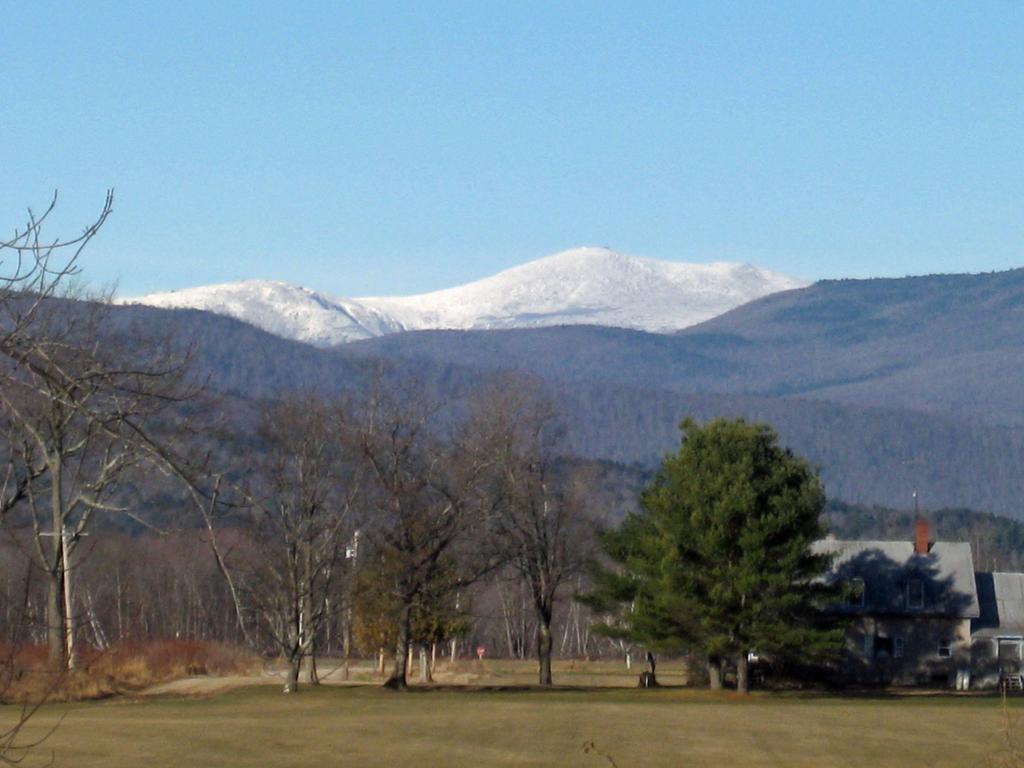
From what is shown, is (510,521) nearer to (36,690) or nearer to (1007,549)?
(36,690)

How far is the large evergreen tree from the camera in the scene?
52.9 meters

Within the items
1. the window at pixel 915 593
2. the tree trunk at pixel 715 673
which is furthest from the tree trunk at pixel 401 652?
the window at pixel 915 593

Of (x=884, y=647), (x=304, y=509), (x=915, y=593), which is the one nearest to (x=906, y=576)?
(x=915, y=593)

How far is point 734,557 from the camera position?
54.6 m

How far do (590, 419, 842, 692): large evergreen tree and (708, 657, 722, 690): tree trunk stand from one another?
5 centimetres

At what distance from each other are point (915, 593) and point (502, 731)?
38.0m

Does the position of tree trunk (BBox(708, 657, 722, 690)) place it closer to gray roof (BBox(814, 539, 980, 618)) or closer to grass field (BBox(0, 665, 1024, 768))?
grass field (BBox(0, 665, 1024, 768))

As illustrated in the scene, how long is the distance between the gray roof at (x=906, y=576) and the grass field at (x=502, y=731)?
1606 centimetres

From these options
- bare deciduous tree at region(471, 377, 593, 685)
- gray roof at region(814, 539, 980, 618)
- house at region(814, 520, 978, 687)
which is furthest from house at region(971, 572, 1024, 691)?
bare deciduous tree at region(471, 377, 593, 685)

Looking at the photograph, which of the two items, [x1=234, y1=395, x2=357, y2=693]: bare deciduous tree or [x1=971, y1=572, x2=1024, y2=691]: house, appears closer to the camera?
[x1=234, y1=395, x2=357, y2=693]: bare deciduous tree

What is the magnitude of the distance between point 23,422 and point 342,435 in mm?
44873

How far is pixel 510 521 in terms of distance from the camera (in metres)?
60.8

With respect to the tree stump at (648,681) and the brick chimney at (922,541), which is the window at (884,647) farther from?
the tree stump at (648,681)

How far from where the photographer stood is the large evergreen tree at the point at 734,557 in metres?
52.9
